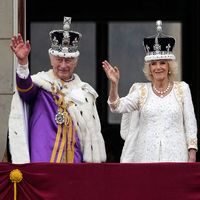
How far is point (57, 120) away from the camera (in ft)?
26.2

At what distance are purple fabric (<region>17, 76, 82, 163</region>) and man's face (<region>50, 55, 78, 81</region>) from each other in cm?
19

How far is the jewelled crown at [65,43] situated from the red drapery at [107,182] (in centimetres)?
108

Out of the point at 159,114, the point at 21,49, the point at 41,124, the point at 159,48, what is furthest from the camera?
the point at 159,48

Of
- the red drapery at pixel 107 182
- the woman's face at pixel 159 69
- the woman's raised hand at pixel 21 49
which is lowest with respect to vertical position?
the red drapery at pixel 107 182

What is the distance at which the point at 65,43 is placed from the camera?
816 centimetres

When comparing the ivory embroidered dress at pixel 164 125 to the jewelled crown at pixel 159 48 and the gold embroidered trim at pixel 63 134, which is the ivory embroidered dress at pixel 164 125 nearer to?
the jewelled crown at pixel 159 48

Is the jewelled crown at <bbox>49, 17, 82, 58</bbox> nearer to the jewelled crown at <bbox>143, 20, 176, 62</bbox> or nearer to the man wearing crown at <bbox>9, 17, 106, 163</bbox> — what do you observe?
the man wearing crown at <bbox>9, 17, 106, 163</bbox>

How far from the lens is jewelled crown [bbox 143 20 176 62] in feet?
26.9

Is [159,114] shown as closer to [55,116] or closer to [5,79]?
[55,116]

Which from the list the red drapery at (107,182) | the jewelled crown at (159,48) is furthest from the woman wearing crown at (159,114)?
the red drapery at (107,182)

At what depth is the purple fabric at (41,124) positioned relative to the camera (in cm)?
793

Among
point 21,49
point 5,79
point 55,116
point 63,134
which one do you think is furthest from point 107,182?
point 5,79

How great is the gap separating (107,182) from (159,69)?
1.20m

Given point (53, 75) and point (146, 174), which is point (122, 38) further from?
point (146, 174)
